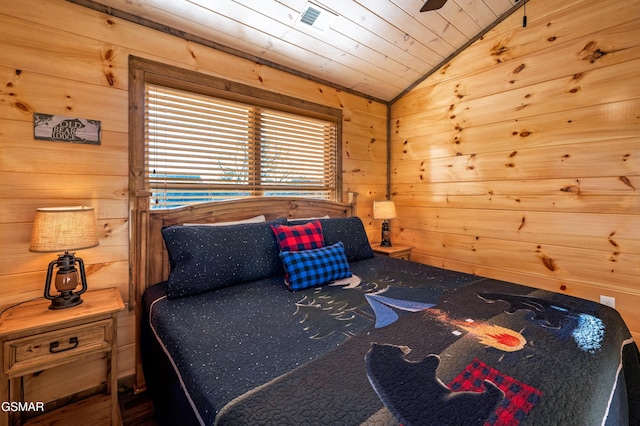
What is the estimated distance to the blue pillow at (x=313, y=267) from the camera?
1.74m

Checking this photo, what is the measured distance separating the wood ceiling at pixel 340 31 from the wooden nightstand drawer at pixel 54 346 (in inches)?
69.5

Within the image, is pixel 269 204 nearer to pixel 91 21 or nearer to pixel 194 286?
pixel 194 286

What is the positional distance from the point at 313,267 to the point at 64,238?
1248 mm

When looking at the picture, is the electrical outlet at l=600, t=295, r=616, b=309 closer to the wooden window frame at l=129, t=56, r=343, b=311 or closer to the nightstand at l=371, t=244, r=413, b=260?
the nightstand at l=371, t=244, r=413, b=260

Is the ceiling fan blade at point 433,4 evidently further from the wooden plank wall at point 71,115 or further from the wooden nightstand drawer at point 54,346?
the wooden nightstand drawer at point 54,346

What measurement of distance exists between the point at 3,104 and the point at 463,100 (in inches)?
129

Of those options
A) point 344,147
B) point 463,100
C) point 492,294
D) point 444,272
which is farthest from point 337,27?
point 492,294

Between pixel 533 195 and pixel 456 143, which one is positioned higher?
pixel 456 143

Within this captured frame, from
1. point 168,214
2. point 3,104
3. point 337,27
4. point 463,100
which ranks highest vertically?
point 337,27

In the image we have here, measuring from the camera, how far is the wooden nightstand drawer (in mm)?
1244

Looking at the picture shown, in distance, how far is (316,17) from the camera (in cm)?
206

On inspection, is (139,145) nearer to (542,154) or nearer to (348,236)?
(348,236)

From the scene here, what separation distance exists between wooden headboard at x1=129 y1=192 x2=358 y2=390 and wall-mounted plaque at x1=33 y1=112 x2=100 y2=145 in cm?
52

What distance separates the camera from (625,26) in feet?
6.42
